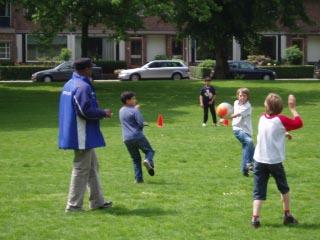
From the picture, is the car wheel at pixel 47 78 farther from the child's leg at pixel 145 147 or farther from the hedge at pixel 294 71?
the child's leg at pixel 145 147

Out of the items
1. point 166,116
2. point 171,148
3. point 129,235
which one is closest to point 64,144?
point 129,235

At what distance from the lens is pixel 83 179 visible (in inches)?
377

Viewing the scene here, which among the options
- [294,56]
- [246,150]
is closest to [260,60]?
[294,56]

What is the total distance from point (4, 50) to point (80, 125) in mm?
56368

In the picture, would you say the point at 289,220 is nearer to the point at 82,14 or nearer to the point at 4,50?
the point at 82,14

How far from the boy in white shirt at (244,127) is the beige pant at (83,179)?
369 centimetres

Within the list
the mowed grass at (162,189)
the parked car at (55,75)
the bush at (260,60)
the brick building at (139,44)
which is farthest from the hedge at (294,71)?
the mowed grass at (162,189)

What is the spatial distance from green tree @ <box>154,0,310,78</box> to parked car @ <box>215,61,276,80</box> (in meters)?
2.41

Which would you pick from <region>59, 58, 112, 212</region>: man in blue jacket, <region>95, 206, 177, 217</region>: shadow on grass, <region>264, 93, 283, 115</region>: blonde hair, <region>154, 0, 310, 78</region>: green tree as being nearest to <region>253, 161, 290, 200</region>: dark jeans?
<region>264, 93, 283, 115</region>: blonde hair

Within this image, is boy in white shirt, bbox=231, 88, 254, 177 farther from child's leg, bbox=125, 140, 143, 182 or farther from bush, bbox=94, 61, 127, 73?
bush, bbox=94, 61, 127, 73

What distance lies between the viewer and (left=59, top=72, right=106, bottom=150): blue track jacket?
9.30 m

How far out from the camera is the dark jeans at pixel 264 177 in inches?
345

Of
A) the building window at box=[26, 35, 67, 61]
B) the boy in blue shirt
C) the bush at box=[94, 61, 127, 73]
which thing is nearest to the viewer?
the boy in blue shirt

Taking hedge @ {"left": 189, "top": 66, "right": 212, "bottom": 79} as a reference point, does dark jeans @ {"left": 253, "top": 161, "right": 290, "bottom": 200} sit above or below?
below
